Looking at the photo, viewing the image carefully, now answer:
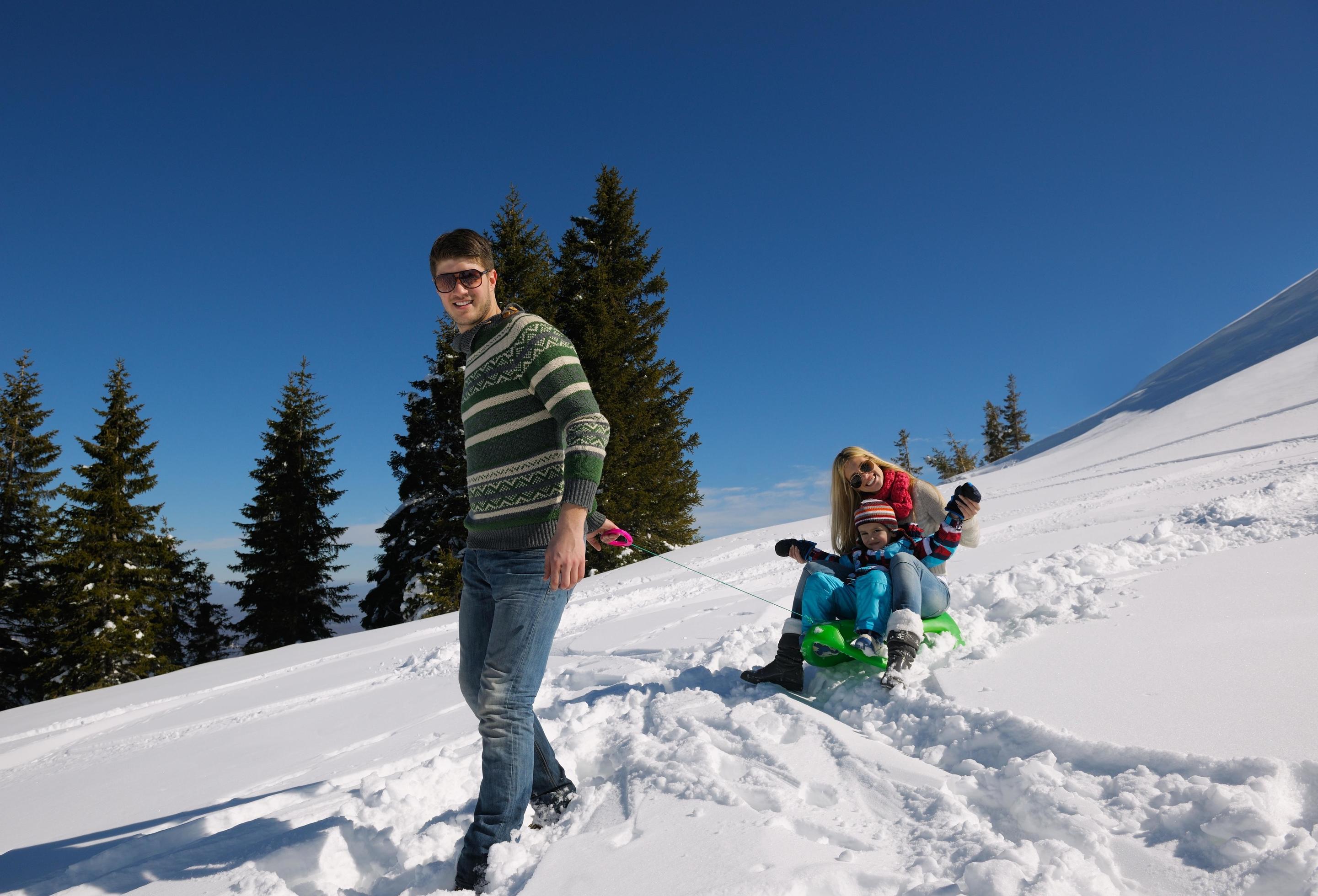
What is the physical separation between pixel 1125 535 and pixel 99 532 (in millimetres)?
21623

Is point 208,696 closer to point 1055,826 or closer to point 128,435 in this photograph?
point 1055,826

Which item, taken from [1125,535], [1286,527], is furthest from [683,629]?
[1286,527]

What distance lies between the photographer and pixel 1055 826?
6.00ft

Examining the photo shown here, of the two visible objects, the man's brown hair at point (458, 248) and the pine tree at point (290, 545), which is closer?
the man's brown hair at point (458, 248)

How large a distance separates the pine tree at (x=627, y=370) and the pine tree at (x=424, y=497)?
2.62m

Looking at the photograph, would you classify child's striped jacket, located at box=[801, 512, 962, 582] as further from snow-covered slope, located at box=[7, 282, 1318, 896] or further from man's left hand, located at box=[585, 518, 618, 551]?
man's left hand, located at box=[585, 518, 618, 551]

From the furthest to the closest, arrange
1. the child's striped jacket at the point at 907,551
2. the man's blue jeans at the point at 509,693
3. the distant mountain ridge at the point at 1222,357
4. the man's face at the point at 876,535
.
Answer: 1. the distant mountain ridge at the point at 1222,357
2. the man's face at the point at 876,535
3. the child's striped jacket at the point at 907,551
4. the man's blue jeans at the point at 509,693

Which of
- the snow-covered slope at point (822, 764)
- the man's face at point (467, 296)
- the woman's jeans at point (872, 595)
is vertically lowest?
the snow-covered slope at point (822, 764)

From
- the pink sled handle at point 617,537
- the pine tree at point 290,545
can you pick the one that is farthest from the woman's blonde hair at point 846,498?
the pine tree at point 290,545

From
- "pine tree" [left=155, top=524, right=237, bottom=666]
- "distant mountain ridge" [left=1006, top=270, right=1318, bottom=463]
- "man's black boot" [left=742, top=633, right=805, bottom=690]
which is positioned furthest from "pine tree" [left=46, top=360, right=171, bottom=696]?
"distant mountain ridge" [left=1006, top=270, right=1318, bottom=463]

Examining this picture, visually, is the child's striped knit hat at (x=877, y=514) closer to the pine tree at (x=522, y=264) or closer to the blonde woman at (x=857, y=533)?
the blonde woman at (x=857, y=533)

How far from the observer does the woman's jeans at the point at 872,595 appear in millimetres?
3338

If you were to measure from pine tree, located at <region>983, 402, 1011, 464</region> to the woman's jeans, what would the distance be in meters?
47.9

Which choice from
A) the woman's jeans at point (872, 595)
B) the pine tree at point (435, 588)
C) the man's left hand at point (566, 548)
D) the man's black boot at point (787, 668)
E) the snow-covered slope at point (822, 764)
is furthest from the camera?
the pine tree at point (435, 588)
